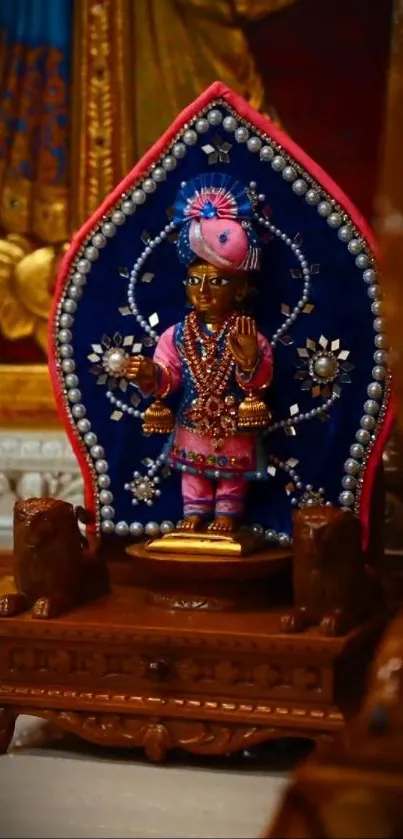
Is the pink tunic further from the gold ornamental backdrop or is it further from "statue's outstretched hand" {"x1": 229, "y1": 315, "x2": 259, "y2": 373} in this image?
the gold ornamental backdrop

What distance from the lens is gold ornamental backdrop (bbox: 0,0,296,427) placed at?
4.82 ft

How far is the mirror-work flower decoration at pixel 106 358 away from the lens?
1.25 metres

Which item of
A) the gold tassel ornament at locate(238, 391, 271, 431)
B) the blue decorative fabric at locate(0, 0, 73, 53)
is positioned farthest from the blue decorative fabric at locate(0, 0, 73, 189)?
the gold tassel ornament at locate(238, 391, 271, 431)

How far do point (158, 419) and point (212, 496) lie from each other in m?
0.11

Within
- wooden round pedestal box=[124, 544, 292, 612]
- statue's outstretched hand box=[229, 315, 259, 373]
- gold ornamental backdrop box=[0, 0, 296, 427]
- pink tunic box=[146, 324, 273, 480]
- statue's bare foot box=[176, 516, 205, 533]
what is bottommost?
wooden round pedestal box=[124, 544, 292, 612]

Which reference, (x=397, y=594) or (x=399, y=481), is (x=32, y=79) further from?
(x=397, y=594)

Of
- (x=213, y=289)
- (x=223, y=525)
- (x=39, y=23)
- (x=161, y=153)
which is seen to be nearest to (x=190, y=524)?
(x=223, y=525)

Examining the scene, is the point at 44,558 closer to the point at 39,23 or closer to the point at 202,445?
the point at 202,445

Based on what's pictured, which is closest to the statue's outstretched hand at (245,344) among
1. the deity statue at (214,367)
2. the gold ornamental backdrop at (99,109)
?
the deity statue at (214,367)

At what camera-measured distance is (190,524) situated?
3.93ft

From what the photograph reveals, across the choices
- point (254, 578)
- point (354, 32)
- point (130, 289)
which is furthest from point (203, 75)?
point (254, 578)

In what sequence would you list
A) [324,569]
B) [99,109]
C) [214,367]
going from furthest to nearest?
[99,109], [214,367], [324,569]

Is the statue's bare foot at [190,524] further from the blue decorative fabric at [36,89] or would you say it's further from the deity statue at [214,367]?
the blue decorative fabric at [36,89]

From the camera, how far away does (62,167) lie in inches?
60.8
